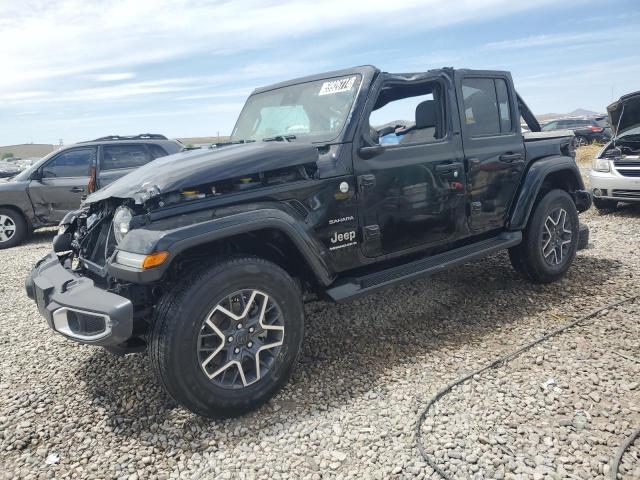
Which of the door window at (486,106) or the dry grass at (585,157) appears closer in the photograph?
the door window at (486,106)

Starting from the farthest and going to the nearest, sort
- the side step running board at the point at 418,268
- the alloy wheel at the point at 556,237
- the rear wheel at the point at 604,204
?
the rear wheel at the point at 604,204, the alloy wheel at the point at 556,237, the side step running board at the point at 418,268

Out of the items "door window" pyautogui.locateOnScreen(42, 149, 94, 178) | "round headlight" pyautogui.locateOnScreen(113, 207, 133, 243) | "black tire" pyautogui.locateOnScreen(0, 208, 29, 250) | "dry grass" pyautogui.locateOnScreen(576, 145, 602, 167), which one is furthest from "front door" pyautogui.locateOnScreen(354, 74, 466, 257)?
"dry grass" pyautogui.locateOnScreen(576, 145, 602, 167)

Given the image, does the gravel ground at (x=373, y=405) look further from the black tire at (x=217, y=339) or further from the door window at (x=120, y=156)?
the door window at (x=120, y=156)

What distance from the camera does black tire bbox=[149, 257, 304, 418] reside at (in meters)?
2.69

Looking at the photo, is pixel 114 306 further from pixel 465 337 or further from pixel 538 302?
pixel 538 302

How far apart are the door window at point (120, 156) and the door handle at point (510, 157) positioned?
21.1 feet

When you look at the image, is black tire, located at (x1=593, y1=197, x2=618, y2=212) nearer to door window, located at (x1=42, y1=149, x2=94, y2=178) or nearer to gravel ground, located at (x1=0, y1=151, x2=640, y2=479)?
gravel ground, located at (x1=0, y1=151, x2=640, y2=479)

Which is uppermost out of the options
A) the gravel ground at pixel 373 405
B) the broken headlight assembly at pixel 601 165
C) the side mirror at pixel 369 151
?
the side mirror at pixel 369 151

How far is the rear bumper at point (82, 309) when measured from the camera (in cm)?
263

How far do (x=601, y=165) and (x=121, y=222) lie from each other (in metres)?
8.20

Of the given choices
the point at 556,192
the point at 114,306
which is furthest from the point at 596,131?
the point at 114,306

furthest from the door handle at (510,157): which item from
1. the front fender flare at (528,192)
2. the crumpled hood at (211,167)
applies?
the crumpled hood at (211,167)

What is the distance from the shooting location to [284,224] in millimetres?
2996

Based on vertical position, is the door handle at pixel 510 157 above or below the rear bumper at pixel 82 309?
above
